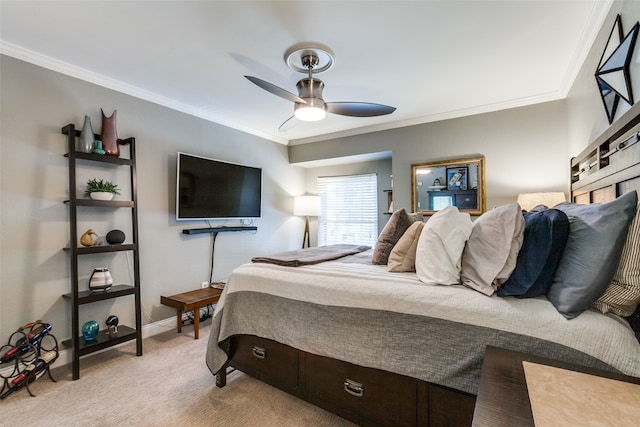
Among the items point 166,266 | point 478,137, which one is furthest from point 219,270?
point 478,137

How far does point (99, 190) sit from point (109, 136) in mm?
496

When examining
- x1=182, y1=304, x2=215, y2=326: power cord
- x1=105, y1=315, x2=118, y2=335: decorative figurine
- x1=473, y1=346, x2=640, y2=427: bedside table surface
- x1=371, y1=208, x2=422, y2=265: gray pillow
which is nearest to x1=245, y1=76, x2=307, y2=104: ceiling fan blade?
x1=371, y1=208, x2=422, y2=265: gray pillow

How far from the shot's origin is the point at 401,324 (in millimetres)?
1421

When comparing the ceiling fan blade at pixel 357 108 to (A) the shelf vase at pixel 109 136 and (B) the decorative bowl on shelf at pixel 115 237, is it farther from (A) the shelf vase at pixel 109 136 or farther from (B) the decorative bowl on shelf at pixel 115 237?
(B) the decorative bowl on shelf at pixel 115 237

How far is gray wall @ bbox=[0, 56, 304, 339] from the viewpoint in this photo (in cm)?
222

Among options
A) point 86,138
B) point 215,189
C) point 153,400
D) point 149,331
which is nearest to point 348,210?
point 215,189

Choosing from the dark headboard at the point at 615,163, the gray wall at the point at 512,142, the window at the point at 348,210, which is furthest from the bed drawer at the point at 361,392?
the window at the point at 348,210

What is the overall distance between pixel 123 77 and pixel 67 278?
6.14 feet

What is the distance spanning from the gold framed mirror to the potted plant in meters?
3.33

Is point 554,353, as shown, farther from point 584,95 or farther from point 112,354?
point 112,354

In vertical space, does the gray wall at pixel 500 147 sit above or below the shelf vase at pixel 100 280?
above

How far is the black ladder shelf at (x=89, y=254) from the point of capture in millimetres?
2264

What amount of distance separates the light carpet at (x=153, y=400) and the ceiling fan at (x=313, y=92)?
2.14 metres

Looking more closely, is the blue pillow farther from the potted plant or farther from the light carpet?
the potted plant
